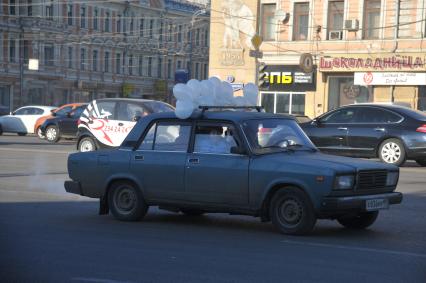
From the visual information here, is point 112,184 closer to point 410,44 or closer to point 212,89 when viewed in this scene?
point 212,89

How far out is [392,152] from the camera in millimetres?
19484

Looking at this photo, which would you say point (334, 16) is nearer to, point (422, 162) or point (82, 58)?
point (422, 162)

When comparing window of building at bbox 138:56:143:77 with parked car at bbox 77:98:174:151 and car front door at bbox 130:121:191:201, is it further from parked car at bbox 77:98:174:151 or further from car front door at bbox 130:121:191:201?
car front door at bbox 130:121:191:201

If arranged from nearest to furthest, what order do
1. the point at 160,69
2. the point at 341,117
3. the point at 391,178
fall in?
the point at 391,178
the point at 341,117
the point at 160,69

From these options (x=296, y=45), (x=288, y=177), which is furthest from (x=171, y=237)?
(x=296, y=45)

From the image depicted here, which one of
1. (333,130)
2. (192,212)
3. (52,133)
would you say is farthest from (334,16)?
(192,212)

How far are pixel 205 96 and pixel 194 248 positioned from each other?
2.66 m

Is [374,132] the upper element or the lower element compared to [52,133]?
upper

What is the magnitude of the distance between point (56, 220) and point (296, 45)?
105 ft

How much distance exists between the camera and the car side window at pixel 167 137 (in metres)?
10.2

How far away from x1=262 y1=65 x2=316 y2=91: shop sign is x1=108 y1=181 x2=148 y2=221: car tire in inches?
1219

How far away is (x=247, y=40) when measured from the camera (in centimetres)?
4303

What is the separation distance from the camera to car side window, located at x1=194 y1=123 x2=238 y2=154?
9773mm

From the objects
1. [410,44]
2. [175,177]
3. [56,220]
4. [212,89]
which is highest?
[410,44]
